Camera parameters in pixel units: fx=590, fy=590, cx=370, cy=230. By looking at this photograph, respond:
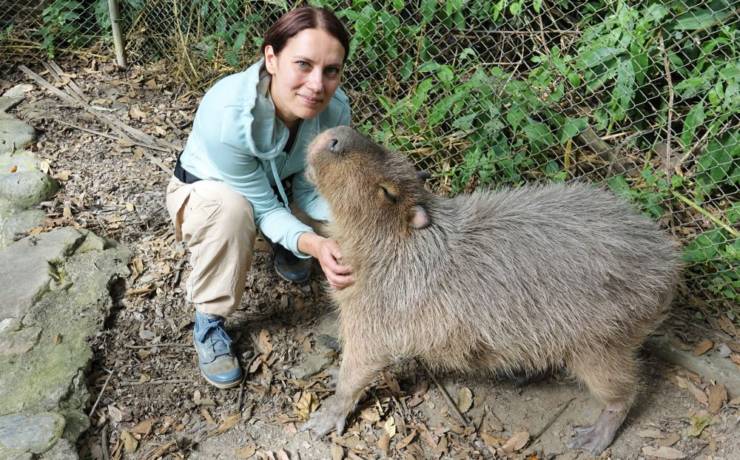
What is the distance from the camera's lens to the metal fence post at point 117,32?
16.3 feet

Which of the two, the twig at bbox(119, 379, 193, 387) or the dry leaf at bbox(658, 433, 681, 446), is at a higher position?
the dry leaf at bbox(658, 433, 681, 446)

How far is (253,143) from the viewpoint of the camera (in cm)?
255

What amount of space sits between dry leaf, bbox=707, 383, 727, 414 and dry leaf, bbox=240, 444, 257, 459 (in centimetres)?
221

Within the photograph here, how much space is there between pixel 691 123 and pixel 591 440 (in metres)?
1.73

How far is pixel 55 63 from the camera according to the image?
514 cm

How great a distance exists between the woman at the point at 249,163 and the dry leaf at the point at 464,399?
2.94ft

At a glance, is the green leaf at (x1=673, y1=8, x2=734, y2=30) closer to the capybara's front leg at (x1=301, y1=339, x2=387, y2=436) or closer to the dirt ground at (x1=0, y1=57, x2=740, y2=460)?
the dirt ground at (x1=0, y1=57, x2=740, y2=460)

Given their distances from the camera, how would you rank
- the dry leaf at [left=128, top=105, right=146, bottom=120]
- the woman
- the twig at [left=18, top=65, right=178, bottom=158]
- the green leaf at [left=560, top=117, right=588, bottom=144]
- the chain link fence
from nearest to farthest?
the woman < the chain link fence < the green leaf at [left=560, top=117, right=588, bottom=144] < the twig at [left=18, top=65, right=178, bottom=158] < the dry leaf at [left=128, top=105, right=146, bottom=120]

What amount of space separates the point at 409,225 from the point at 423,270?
20 cm

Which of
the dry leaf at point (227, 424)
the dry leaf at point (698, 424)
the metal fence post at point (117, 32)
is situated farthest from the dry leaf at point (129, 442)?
the metal fence post at point (117, 32)

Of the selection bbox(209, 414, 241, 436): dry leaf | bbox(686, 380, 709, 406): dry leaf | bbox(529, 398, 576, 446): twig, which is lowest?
bbox(209, 414, 241, 436): dry leaf

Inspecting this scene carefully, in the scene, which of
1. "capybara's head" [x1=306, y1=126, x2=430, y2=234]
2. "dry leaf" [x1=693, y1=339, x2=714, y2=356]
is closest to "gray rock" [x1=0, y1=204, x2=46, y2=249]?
"capybara's head" [x1=306, y1=126, x2=430, y2=234]

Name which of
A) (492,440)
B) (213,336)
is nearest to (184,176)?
(213,336)

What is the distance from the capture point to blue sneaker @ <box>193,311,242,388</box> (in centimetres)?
286
